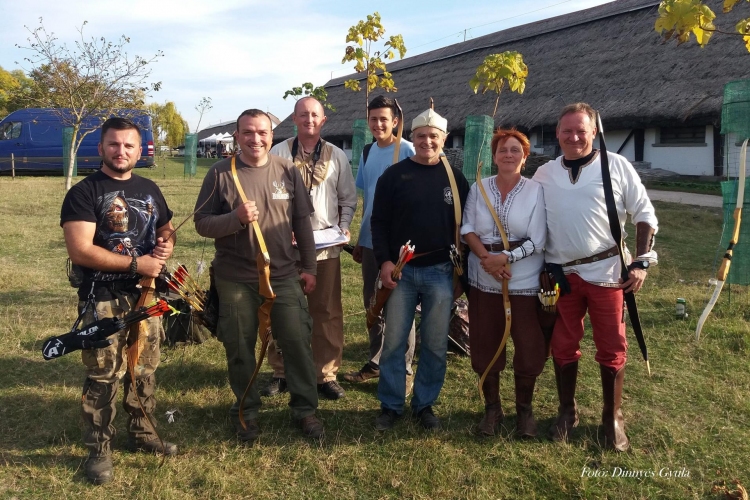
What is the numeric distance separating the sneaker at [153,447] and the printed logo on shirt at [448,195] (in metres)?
2.11

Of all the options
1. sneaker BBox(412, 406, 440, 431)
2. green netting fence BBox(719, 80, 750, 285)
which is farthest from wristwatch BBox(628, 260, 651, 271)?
green netting fence BBox(719, 80, 750, 285)

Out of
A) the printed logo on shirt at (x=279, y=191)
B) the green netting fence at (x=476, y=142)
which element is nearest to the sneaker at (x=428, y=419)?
the printed logo on shirt at (x=279, y=191)

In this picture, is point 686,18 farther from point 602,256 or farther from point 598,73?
point 598,73

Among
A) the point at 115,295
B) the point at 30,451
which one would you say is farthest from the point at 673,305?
the point at 30,451

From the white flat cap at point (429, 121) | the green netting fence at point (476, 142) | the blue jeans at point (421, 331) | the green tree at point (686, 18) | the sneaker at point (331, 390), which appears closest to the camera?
the green tree at point (686, 18)

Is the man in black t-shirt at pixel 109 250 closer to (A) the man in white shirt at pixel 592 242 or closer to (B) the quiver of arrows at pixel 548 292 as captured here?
(B) the quiver of arrows at pixel 548 292

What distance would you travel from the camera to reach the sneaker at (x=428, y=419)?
11.8 feet

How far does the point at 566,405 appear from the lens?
11.6 feet

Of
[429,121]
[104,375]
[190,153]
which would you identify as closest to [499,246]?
[429,121]

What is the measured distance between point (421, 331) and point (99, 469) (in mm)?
1909

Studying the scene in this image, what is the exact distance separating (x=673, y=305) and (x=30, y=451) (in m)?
5.77

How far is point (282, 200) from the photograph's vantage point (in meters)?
3.41

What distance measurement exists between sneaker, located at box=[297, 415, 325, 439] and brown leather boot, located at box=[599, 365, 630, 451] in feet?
5.46

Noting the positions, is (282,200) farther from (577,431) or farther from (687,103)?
(687,103)
